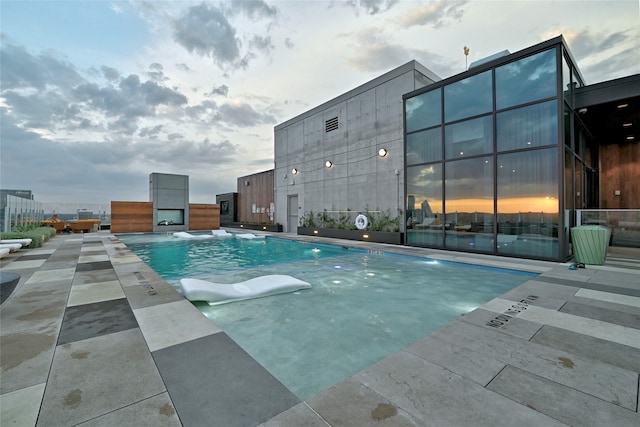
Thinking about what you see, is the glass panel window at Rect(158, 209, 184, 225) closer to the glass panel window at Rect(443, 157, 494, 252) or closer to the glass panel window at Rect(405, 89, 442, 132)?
the glass panel window at Rect(405, 89, 442, 132)

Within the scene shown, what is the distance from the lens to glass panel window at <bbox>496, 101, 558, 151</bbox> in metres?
6.08

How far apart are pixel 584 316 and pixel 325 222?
1054cm

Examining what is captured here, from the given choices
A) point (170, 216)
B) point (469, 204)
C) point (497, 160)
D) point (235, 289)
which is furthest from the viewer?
point (170, 216)

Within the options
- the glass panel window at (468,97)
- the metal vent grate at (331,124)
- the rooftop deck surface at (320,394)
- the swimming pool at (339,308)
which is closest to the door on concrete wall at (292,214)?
the metal vent grate at (331,124)

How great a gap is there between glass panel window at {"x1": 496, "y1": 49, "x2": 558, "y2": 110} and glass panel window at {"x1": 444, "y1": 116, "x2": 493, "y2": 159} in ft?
1.82

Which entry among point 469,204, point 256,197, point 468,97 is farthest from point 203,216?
point 468,97

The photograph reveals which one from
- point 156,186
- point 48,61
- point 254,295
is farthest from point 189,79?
point 254,295

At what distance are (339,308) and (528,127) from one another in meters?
6.39

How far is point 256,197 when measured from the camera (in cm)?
1900

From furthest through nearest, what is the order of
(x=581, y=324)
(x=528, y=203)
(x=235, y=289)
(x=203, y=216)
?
1. (x=203, y=216)
2. (x=528, y=203)
3. (x=235, y=289)
4. (x=581, y=324)

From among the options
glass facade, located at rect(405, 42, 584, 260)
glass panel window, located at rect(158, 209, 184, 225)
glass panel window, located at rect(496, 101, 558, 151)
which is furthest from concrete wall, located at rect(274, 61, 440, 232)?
glass panel window, located at rect(158, 209, 184, 225)

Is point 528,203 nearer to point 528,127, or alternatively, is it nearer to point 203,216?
point 528,127

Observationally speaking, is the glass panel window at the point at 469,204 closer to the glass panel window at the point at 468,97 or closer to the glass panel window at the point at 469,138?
the glass panel window at the point at 469,138

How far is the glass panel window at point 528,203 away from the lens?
19.9ft
